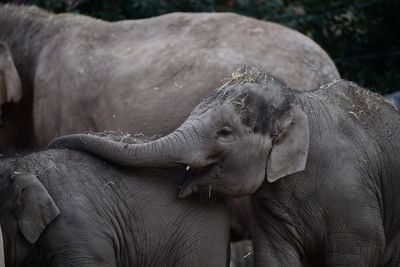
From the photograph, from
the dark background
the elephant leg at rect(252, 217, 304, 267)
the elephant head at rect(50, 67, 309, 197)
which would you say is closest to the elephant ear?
the elephant head at rect(50, 67, 309, 197)

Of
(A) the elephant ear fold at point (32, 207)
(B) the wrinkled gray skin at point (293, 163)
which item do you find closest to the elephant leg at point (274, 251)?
(B) the wrinkled gray skin at point (293, 163)

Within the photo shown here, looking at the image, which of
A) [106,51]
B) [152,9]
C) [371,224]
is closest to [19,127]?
[106,51]

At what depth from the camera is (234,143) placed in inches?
263

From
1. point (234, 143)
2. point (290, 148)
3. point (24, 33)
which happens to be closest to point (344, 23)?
point (24, 33)

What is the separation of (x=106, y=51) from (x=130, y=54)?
0.25 meters

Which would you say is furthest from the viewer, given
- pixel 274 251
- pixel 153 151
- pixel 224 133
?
pixel 274 251

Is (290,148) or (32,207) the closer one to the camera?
(32,207)

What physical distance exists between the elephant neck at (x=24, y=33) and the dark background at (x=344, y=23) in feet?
4.93

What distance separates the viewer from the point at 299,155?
266 inches

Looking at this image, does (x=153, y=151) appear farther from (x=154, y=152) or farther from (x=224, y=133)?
→ (x=224, y=133)

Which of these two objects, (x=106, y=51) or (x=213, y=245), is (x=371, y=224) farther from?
(x=106, y=51)

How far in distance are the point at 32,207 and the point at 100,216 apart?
444mm

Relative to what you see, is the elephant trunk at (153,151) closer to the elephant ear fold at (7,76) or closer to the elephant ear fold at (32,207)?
the elephant ear fold at (32,207)

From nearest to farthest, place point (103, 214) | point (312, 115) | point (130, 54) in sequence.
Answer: point (103, 214) < point (312, 115) < point (130, 54)
